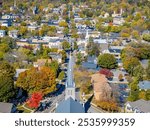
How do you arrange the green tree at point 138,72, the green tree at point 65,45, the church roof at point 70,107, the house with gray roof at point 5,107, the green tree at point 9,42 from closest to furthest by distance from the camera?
1. the church roof at point 70,107
2. the house with gray roof at point 5,107
3. the green tree at point 138,72
4. the green tree at point 9,42
5. the green tree at point 65,45

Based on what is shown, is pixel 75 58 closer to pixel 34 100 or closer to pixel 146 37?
pixel 146 37

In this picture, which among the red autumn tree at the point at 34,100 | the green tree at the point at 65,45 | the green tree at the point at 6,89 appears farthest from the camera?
the green tree at the point at 65,45

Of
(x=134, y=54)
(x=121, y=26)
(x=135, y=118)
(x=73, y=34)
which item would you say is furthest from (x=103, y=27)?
(x=135, y=118)

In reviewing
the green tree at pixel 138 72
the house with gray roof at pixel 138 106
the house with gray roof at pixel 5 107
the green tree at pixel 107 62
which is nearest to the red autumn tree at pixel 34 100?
the house with gray roof at pixel 5 107

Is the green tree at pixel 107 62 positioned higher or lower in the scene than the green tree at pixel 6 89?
lower

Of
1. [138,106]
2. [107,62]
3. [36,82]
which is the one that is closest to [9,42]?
[107,62]

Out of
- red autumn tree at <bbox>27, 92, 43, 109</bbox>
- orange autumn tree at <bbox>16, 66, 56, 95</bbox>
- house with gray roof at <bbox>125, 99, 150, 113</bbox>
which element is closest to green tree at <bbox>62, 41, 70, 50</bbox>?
orange autumn tree at <bbox>16, 66, 56, 95</bbox>

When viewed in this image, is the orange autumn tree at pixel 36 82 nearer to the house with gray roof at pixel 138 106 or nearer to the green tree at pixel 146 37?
the house with gray roof at pixel 138 106
